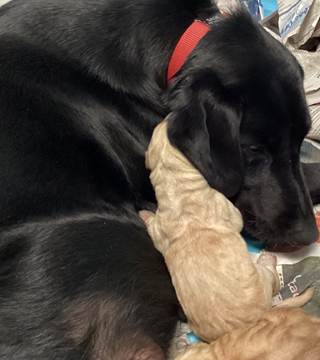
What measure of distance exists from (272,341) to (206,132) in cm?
57

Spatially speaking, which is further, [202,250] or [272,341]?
[202,250]

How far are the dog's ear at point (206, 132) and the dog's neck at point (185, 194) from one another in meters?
0.04

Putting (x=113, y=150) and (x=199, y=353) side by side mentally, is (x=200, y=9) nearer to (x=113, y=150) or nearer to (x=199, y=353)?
(x=113, y=150)

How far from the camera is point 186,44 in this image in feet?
6.40

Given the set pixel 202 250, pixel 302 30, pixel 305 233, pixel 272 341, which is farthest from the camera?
pixel 302 30

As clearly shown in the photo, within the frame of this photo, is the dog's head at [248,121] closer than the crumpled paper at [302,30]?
Yes

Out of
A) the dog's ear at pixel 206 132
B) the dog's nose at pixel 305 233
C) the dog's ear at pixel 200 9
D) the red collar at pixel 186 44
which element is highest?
the dog's ear at pixel 200 9

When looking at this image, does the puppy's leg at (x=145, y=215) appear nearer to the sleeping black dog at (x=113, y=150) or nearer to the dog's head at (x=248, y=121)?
the sleeping black dog at (x=113, y=150)

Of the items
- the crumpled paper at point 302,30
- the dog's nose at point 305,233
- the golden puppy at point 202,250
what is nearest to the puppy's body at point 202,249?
the golden puppy at point 202,250

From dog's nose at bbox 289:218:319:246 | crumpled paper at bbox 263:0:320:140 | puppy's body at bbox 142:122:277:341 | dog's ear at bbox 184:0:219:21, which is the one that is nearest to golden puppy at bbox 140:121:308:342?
puppy's body at bbox 142:122:277:341

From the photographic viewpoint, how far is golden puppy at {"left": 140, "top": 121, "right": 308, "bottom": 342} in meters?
1.73

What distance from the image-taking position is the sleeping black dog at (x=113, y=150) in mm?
1773

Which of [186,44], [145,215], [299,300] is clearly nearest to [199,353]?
[299,300]

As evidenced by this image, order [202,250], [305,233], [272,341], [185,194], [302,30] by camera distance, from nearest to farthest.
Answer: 1. [272,341]
2. [202,250]
3. [185,194]
4. [305,233]
5. [302,30]
